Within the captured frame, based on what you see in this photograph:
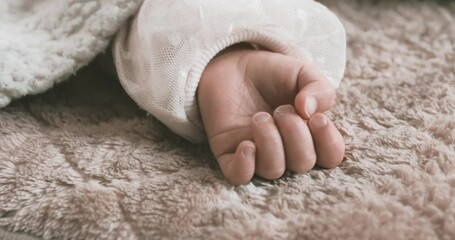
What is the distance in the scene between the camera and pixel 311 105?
442 mm

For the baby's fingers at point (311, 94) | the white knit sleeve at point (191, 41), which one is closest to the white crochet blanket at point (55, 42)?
the white knit sleeve at point (191, 41)

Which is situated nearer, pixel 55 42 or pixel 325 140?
pixel 325 140

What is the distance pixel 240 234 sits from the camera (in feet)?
1.24

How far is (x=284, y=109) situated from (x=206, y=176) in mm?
75

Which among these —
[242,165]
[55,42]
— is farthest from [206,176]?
[55,42]

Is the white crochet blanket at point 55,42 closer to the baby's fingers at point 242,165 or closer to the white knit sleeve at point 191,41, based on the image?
the white knit sleeve at point 191,41

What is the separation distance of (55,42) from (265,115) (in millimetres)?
231

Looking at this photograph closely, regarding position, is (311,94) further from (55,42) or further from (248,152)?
(55,42)

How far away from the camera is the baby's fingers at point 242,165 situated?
420 mm

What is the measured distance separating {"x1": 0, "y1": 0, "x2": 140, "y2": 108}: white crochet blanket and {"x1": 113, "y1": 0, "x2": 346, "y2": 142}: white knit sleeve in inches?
0.8

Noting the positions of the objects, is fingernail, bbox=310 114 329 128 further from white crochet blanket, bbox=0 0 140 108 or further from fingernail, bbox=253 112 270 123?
white crochet blanket, bbox=0 0 140 108

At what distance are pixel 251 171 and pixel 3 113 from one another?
245 mm

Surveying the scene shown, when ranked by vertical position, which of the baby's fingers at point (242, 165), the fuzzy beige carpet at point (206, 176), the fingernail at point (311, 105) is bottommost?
the fuzzy beige carpet at point (206, 176)

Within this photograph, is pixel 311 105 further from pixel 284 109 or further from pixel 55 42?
pixel 55 42
